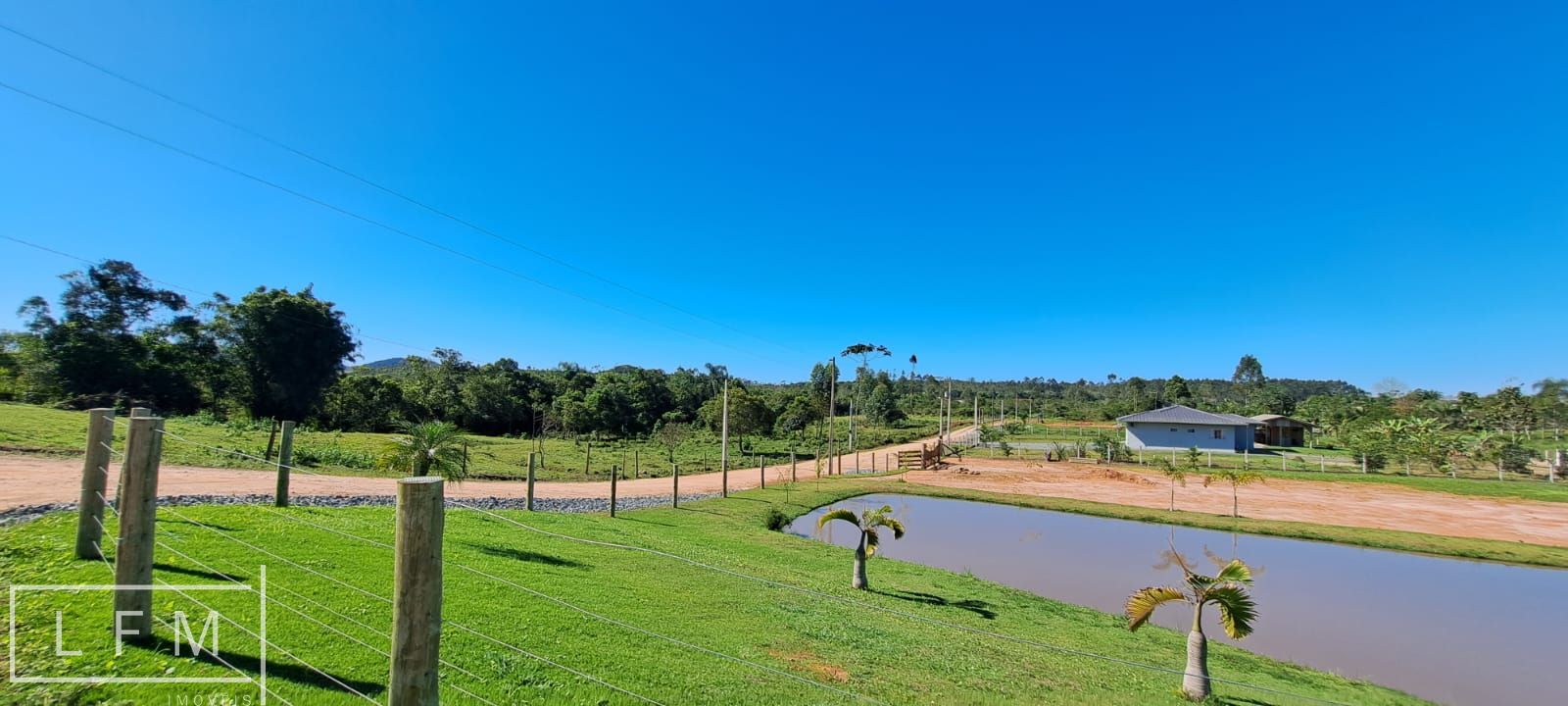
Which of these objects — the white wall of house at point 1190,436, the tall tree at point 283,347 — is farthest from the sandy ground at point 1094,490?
the tall tree at point 283,347

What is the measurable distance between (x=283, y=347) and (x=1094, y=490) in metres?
43.5

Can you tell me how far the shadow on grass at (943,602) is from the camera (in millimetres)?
9672

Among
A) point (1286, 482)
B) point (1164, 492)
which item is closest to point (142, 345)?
point (1164, 492)

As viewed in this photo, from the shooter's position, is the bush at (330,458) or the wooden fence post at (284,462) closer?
the wooden fence post at (284,462)

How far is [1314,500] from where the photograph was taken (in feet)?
79.3

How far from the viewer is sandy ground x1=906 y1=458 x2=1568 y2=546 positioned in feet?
62.8

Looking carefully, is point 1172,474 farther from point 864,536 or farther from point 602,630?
point 602,630

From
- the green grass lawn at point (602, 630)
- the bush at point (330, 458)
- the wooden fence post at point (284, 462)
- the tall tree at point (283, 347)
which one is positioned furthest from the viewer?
the tall tree at point (283, 347)

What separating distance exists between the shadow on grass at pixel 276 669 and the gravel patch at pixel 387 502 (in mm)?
4584

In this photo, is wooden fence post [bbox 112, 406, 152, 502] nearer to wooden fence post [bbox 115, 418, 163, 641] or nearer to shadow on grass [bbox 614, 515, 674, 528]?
wooden fence post [bbox 115, 418, 163, 641]

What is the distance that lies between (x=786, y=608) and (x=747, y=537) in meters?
6.38

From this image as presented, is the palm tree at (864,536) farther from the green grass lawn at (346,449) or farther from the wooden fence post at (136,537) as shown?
the wooden fence post at (136,537)

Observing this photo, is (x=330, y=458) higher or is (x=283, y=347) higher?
(x=283, y=347)

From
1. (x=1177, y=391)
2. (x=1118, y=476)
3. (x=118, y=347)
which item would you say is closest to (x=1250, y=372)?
(x=1177, y=391)
